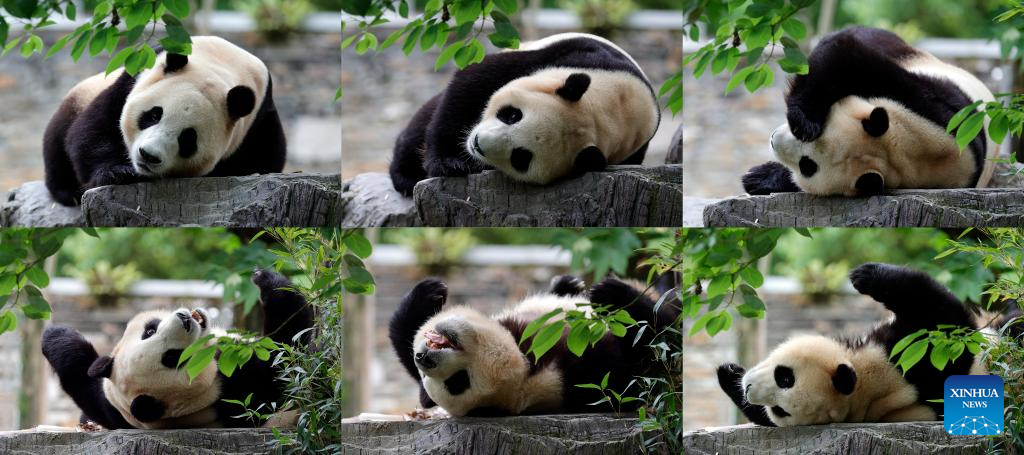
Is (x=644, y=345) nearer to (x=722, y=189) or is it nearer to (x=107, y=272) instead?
(x=722, y=189)

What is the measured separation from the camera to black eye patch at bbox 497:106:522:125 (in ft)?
9.68

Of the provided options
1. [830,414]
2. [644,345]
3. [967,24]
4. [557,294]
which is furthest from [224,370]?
Result: [967,24]

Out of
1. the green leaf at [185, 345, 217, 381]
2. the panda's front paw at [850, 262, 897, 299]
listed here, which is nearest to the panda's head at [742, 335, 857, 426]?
the panda's front paw at [850, 262, 897, 299]

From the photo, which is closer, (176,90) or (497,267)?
(176,90)

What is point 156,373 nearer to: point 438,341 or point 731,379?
point 438,341

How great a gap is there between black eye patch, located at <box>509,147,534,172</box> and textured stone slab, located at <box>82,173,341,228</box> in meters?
0.63

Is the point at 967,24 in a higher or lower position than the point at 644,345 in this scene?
higher

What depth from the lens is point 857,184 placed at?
3074 millimetres

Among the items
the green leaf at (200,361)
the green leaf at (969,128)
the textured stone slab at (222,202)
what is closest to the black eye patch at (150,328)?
the green leaf at (200,361)

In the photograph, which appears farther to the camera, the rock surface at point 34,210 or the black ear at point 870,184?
the rock surface at point 34,210

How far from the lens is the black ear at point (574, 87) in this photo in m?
2.96

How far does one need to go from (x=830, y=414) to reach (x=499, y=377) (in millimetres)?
1118

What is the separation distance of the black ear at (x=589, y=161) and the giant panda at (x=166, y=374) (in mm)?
1026

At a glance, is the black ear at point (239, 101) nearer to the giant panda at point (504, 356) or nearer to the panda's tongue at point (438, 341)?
the giant panda at point (504, 356)
